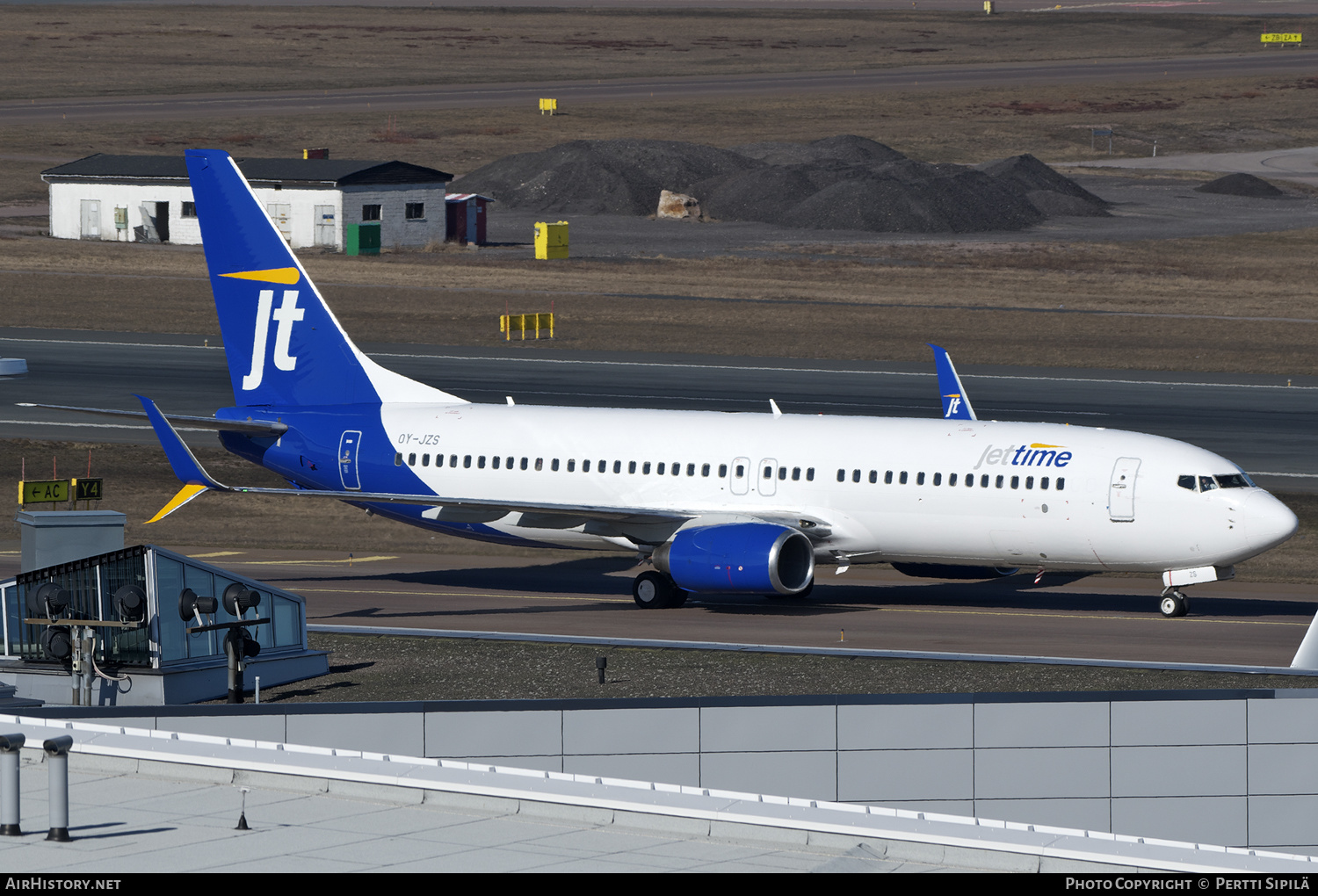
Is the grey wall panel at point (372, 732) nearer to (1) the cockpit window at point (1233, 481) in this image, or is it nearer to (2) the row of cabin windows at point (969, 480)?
(2) the row of cabin windows at point (969, 480)

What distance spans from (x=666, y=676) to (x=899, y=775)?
7007 mm

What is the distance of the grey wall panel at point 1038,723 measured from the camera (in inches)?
1112

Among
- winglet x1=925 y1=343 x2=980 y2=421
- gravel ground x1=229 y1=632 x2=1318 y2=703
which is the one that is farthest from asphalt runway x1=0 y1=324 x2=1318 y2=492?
gravel ground x1=229 y1=632 x2=1318 y2=703

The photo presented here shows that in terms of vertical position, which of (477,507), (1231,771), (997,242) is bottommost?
(1231,771)

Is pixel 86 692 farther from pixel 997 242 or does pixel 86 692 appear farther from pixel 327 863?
pixel 997 242

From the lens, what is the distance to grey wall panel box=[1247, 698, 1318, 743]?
28.6 m

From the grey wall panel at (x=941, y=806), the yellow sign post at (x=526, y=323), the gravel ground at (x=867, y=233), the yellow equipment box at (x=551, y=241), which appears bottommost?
the grey wall panel at (x=941, y=806)

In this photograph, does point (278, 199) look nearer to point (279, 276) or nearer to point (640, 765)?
point (279, 276)

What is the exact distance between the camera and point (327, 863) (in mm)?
17891

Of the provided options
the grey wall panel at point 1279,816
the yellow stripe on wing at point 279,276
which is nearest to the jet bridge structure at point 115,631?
the grey wall panel at point 1279,816

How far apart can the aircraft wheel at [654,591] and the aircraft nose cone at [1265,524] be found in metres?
12.7

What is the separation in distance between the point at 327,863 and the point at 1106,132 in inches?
6887

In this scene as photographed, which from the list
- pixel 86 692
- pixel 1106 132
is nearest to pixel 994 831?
pixel 86 692
